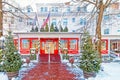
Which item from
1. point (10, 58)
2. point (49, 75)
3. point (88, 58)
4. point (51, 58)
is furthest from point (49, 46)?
point (88, 58)

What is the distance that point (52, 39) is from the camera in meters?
33.4

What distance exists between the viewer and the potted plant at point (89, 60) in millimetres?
15594

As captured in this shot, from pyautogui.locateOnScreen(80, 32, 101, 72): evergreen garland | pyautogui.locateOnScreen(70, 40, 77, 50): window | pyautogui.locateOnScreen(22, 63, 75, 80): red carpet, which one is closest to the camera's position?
pyautogui.locateOnScreen(80, 32, 101, 72): evergreen garland

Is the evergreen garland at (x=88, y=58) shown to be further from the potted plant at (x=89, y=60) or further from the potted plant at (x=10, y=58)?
the potted plant at (x=10, y=58)

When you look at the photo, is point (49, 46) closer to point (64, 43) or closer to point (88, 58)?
point (64, 43)

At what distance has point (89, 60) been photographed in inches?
622

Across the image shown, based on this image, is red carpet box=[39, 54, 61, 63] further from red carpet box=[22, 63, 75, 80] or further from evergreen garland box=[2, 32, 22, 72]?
evergreen garland box=[2, 32, 22, 72]

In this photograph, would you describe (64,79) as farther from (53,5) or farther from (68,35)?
(53,5)

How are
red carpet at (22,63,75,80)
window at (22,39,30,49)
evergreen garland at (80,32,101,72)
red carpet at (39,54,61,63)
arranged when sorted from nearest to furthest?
1. evergreen garland at (80,32,101,72)
2. red carpet at (22,63,75,80)
3. red carpet at (39,54,61,63)
4. window at (22,39,30,49)

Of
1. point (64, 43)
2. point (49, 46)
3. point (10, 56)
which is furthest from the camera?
point (49, 46)

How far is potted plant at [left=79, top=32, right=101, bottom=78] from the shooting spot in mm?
15594

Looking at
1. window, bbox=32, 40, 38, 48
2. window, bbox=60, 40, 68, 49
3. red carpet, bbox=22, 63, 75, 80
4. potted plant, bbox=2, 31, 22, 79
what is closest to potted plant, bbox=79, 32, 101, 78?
red carpet, bbox=22, 63, 75, 80

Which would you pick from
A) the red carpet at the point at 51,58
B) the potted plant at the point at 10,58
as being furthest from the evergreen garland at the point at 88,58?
the red carpet at the point at 51,58

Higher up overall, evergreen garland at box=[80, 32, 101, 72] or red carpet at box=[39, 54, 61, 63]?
evergreen garland at box=[80, 32, 101, 72]
